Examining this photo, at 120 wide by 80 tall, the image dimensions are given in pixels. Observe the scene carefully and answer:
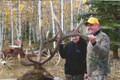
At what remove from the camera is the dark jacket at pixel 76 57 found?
177 inches

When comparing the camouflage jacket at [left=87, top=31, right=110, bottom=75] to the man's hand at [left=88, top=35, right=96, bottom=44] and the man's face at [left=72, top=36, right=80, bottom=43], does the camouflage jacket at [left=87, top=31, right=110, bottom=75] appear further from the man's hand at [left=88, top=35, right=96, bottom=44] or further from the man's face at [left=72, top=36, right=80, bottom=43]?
the man's face at [left=72, top=36, right=80, bottom=43]

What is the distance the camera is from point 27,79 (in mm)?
3697

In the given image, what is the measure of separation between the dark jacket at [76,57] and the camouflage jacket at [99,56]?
58cm

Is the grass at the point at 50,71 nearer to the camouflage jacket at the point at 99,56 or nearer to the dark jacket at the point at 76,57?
the dark jacket at the point at 76,57

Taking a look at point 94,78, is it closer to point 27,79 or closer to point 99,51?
point 99,51

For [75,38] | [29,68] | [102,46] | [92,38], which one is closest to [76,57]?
[75,38]

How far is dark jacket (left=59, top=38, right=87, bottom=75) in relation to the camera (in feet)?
14.8

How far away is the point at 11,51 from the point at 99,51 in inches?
422

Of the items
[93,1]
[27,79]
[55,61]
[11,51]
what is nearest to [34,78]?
[27,79]

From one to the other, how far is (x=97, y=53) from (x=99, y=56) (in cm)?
7

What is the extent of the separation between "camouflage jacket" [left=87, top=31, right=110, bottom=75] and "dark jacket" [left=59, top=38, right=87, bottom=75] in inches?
22.9

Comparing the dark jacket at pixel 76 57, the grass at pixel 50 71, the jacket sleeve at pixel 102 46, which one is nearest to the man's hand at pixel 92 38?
the jacket sleeve at pixel 102 46

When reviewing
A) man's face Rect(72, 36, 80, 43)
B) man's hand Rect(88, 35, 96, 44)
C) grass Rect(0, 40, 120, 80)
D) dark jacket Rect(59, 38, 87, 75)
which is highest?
man's hand Rect(88, 35, 96, 44)

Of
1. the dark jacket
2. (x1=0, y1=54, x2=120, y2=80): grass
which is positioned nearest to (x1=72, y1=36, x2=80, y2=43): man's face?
the dark jacket
